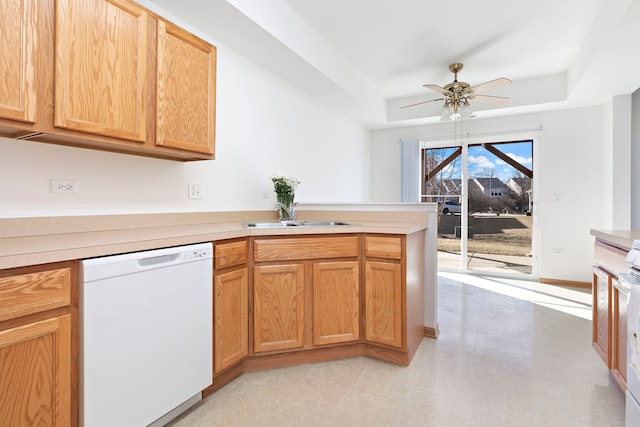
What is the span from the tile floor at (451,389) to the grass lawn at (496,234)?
2288 millimetres

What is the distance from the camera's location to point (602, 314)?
1.89 meters

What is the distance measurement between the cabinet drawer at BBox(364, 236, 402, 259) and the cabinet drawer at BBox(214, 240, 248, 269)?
2.56 ft

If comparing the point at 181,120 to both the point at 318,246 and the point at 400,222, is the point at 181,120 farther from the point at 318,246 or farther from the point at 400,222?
the point at 400,222

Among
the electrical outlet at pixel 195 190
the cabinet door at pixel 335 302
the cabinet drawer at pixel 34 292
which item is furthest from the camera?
the electrical outlet at pixel 195 190

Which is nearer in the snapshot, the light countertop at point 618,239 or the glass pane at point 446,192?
the light countertop at point 618,239

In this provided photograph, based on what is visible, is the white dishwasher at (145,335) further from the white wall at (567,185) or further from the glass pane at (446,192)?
the white wall at (567,185)

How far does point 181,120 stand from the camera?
6.25ft

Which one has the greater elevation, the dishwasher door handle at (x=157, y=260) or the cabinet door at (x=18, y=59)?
the cabinet door at (x=18, y=59)

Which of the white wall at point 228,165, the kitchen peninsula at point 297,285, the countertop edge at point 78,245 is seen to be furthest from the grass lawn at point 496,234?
the countertop edge at point 78,245

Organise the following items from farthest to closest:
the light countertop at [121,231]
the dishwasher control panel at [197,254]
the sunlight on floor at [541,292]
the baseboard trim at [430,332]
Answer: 1. the sunlight on floor at [541,292]
2. the baseboard trim at [430,332]
3. the dishwasher control panel at [197,254]
4. the light countertop at [121,231]

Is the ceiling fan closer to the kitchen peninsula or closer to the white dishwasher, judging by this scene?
the kitchen peninsula

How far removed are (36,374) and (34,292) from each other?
0.28m

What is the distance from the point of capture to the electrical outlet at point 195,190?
2.36m

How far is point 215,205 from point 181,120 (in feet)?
2.68
